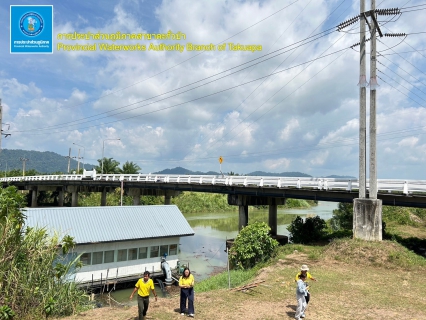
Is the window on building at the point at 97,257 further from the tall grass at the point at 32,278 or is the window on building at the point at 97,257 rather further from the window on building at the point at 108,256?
Answer: the tall grass at the point at 32,278

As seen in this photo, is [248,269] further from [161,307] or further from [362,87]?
[362,87]

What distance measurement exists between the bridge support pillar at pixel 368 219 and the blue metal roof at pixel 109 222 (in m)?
11.9

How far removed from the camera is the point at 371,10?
2212 cm

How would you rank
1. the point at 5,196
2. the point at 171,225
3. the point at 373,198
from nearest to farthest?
the point at 5,196, the point at 373,198, the point at 171,225

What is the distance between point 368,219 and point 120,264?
1661 cm

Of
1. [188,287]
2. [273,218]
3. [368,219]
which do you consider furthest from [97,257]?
[368,219]

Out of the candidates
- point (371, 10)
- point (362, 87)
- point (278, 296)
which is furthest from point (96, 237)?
point (371, 10)

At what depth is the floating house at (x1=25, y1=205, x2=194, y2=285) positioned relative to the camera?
21.4 metres

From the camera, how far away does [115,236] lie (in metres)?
22.3

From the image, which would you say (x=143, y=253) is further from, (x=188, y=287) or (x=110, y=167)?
(x=110, y=167)

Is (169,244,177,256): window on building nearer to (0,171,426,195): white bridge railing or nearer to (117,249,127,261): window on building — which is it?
(117,249,127,261): window on building

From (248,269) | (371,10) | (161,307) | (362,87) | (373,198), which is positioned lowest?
(248,269)

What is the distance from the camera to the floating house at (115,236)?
21.4 metres

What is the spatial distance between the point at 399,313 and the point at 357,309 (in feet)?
4.54
